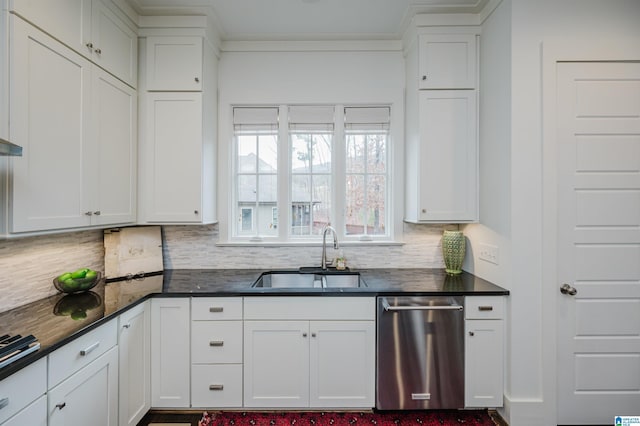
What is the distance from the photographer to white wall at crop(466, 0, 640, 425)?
199 cm

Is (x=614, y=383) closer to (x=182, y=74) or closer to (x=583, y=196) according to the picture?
(x=583, y=196)

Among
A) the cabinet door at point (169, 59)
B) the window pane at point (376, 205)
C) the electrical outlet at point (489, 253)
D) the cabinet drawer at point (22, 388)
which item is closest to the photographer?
the cabinet drawer at point (22, 388)

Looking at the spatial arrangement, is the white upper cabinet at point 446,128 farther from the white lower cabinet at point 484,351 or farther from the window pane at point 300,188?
the window pane at point 300,188

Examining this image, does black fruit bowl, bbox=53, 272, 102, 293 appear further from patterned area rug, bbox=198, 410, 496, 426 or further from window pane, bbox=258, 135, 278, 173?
window pane, bbox=258, 135, 278, 173

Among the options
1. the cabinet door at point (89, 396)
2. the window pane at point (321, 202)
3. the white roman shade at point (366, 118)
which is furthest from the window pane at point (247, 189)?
the cabinet door at point (89, 396)

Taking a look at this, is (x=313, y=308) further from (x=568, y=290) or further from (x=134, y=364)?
(x=568, y=290)

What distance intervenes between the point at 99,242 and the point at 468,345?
2.78 m

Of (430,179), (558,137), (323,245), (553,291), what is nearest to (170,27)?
(323,245)

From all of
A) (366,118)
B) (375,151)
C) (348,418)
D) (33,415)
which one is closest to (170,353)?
(33,415)

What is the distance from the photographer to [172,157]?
7.80 ft

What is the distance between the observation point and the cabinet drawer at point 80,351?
132 cm

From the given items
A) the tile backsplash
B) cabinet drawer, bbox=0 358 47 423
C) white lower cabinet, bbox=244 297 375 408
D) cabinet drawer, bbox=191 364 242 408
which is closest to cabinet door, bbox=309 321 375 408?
white lower cabinet, bbox=244 297 375 408

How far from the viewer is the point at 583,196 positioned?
6.53 ft

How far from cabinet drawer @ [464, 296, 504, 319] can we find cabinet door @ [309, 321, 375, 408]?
65 centimetres
